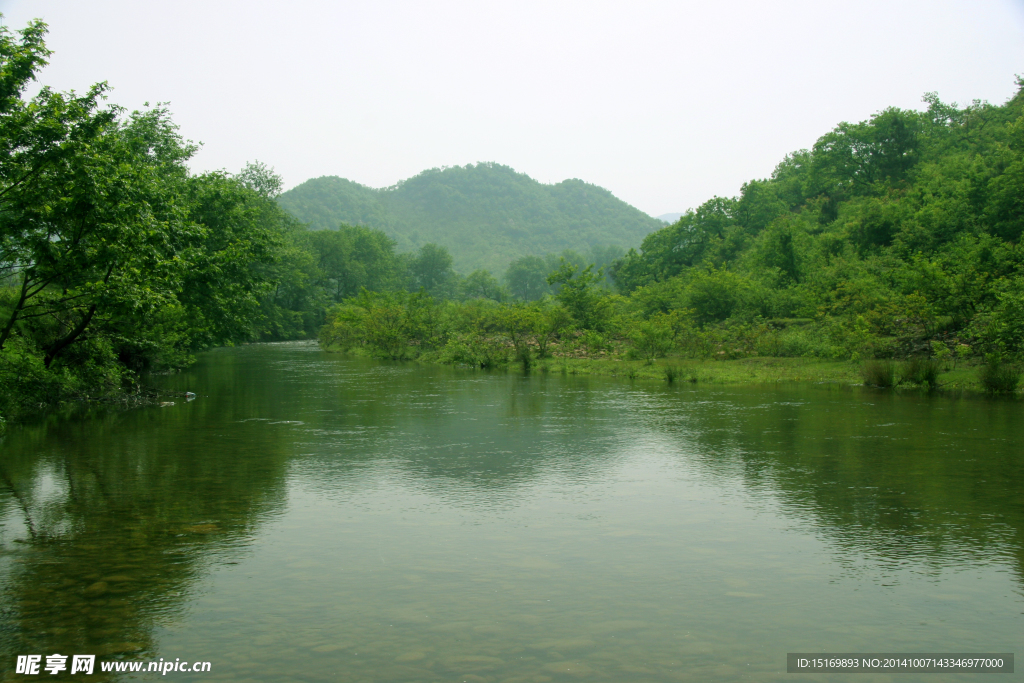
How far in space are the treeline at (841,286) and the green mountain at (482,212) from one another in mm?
80158

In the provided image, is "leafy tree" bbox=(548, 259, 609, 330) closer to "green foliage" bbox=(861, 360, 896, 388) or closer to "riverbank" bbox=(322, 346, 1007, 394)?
"riverbank" bbox=(322, 346, 1007, 394)

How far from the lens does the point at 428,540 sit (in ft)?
23.9

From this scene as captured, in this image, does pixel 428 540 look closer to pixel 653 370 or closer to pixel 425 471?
pixel 425 471

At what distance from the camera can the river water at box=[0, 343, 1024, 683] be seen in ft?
16.2

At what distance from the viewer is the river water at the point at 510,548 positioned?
493 centimetres

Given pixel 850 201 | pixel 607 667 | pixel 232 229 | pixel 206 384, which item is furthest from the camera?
pixel 850 201

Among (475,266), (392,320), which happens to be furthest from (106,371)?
(475,266)

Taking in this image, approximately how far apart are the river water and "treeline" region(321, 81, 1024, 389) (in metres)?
11.3

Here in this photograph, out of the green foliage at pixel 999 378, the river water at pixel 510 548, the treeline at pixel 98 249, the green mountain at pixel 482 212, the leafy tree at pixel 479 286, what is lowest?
the river water at pixel 510 548

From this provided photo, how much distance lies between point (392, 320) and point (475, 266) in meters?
91.4

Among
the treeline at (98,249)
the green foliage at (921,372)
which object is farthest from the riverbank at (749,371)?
the treeline at (98,249)

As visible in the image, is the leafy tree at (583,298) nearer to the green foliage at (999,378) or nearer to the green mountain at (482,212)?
the green foliage at (999,378)

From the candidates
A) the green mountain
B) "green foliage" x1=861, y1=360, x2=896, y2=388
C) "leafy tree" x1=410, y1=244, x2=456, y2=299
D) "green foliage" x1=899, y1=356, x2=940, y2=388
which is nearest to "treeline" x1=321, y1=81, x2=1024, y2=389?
"green foliage" x1=899, y1=356, x2=940, y2=388

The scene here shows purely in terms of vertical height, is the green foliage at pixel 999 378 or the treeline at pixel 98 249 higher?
the treeline at pixel 98 249
